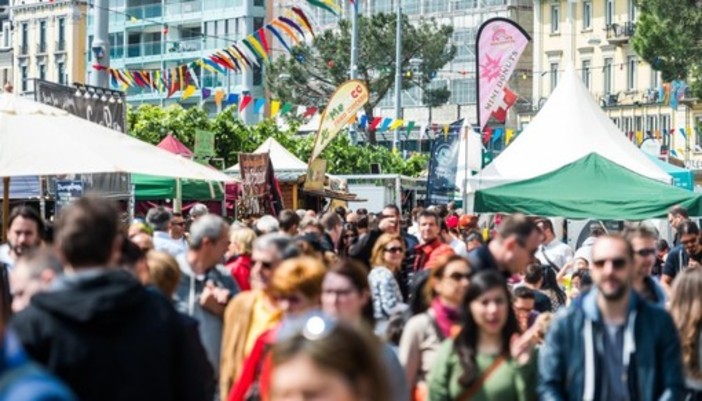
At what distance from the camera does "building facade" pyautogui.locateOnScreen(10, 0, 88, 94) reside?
95.6 meters

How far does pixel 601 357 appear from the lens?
25.8 ft

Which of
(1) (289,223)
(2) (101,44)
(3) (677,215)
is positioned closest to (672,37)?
(2) (101,44)

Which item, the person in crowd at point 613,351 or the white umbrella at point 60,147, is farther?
the white umbrella at point 60,147

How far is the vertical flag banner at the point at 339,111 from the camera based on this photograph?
26625 mm

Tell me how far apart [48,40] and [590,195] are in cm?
8093

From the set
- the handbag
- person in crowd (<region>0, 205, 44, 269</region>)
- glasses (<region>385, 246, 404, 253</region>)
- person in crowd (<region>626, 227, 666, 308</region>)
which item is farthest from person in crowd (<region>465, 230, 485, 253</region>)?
the handbag

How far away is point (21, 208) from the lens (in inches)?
428

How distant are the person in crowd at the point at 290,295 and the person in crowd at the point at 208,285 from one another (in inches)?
74.6

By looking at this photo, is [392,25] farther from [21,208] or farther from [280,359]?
[280,359]

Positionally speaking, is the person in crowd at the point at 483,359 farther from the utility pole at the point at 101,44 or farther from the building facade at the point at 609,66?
the building facade at the point at 609,66

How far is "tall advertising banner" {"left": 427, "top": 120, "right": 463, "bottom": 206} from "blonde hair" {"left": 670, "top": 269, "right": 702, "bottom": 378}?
18519mm

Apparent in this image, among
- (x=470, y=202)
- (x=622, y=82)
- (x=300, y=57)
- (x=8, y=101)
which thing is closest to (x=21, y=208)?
(x=8, y=101)

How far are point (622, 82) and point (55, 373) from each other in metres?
79.3

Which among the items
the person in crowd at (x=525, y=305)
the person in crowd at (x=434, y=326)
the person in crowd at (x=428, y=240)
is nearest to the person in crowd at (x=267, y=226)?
the person in crowd at (x=428, y=240)
